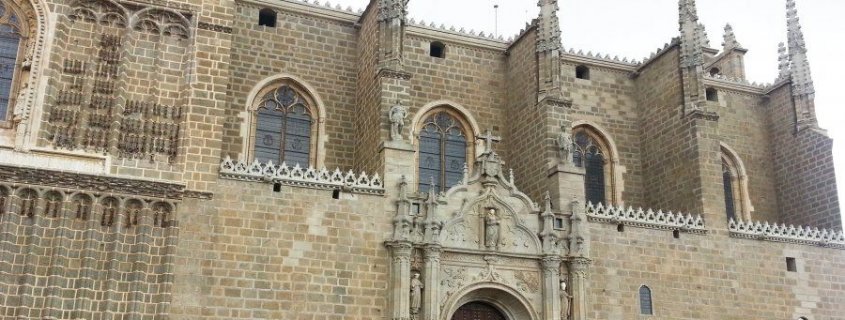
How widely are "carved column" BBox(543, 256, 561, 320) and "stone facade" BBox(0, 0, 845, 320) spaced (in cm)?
4

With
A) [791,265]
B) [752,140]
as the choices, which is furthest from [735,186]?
[791,265]

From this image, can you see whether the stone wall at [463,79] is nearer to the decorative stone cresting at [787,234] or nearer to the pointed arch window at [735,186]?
the decorative stone cresting at [787,234]

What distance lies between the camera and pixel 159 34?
18.2 meters

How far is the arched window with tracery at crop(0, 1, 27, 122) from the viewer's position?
17.1 m

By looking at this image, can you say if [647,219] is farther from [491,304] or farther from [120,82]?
[120,82]

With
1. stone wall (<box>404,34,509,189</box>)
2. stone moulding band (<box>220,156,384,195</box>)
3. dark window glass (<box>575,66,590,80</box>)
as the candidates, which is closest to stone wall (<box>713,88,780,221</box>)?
dark window glass (<box>575,66,590,80</box>)

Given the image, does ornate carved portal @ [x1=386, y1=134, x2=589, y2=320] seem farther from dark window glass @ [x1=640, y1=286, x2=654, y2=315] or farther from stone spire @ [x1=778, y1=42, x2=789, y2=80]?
stone spire @ [x1=778, y1=42, x2=789, y2=80]

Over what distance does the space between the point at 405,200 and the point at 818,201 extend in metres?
12.9

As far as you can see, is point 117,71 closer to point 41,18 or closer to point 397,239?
point 41,18

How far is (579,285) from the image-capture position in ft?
64.6

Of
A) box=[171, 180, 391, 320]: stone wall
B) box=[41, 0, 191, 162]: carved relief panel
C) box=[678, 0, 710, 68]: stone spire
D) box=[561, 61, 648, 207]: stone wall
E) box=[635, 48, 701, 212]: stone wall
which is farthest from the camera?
box=[561, 61, 648, 207]: stone wall

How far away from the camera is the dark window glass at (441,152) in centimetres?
2264

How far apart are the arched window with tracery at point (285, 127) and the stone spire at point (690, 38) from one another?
10.1 m

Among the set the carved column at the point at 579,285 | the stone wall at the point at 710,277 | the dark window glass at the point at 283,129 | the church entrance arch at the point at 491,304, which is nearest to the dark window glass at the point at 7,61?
the dark window glass at the point at 283,129
